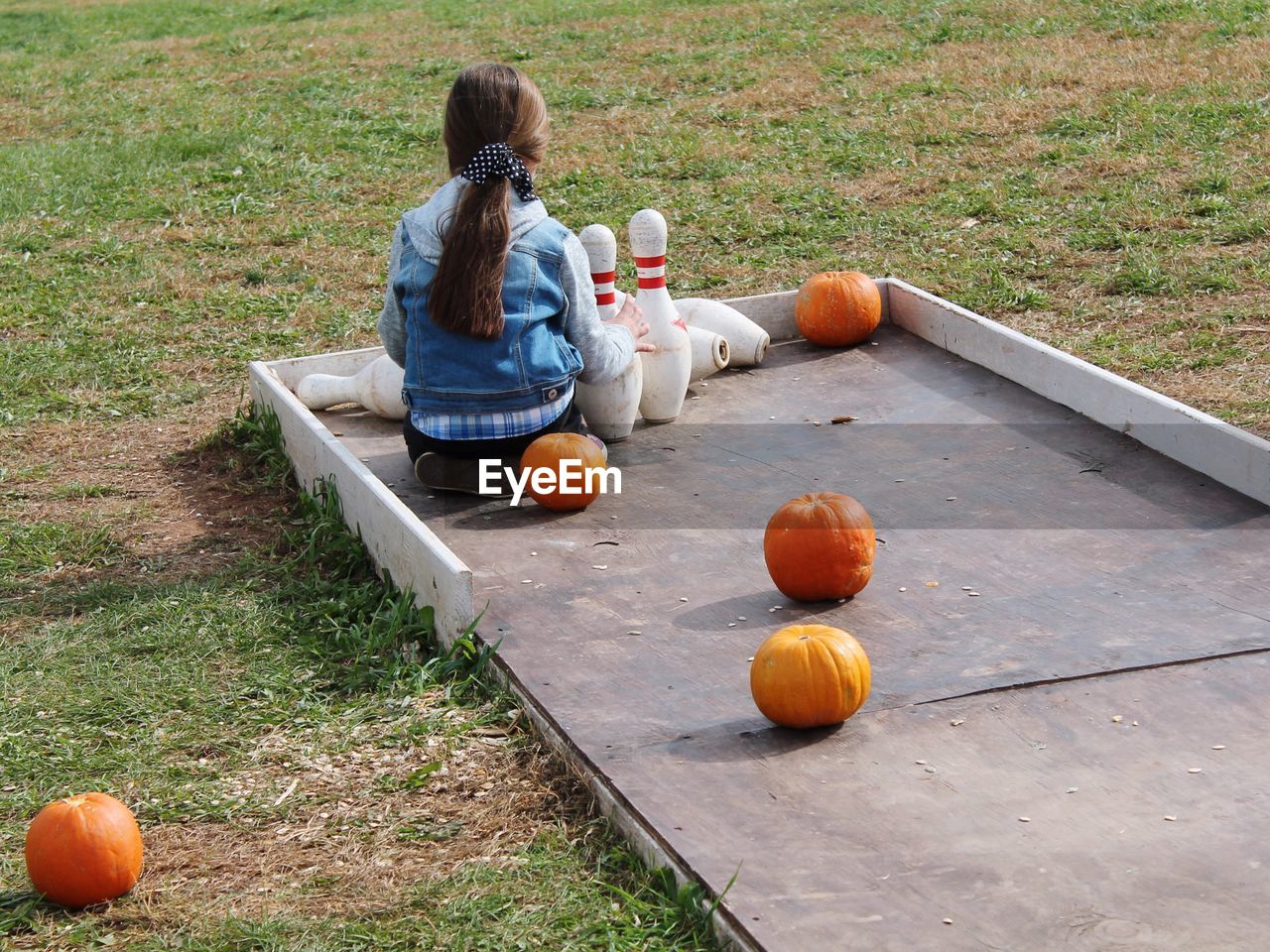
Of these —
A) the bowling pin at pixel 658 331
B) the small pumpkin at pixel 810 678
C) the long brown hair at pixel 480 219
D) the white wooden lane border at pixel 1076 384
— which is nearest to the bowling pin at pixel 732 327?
the white wooden lane border at pixel 1076 384

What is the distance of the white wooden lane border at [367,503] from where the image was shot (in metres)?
4.05

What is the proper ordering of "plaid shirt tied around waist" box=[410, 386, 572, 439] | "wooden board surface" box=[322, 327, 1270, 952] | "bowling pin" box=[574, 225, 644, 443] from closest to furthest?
1. "wooden board surface" box=[322, 327, 1270, 952]
2. "plaid shirt tied around waist" box=[410, 386, 572, 439]
3. "bowling pin" box=[574, 225, 644, 443]

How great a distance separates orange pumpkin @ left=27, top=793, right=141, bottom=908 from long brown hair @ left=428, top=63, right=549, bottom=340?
2076 millimetres

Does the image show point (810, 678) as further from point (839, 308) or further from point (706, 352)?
point (839, 308)

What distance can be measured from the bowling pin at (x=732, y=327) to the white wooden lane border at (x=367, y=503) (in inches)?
50.2

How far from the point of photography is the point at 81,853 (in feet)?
9.89

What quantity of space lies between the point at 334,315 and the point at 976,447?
3.41 meters

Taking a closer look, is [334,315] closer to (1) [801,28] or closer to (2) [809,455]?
(2) [809,455]

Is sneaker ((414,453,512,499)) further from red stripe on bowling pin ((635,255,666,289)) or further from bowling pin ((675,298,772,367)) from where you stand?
bowling pin ((675,298,772,367))

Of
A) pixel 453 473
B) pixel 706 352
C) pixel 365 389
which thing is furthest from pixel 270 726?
pixel 706 352

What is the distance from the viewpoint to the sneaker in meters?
5.00

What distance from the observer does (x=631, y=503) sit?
496 centimetres

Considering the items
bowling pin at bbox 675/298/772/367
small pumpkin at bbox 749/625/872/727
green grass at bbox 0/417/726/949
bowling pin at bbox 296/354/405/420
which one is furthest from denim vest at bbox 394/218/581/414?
small pumpkin at bbox 749/625/872/727

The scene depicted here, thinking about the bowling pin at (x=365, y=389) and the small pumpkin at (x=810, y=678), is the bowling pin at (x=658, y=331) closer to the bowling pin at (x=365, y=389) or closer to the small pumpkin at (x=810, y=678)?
the bowling pin at (x=365, y=389)
